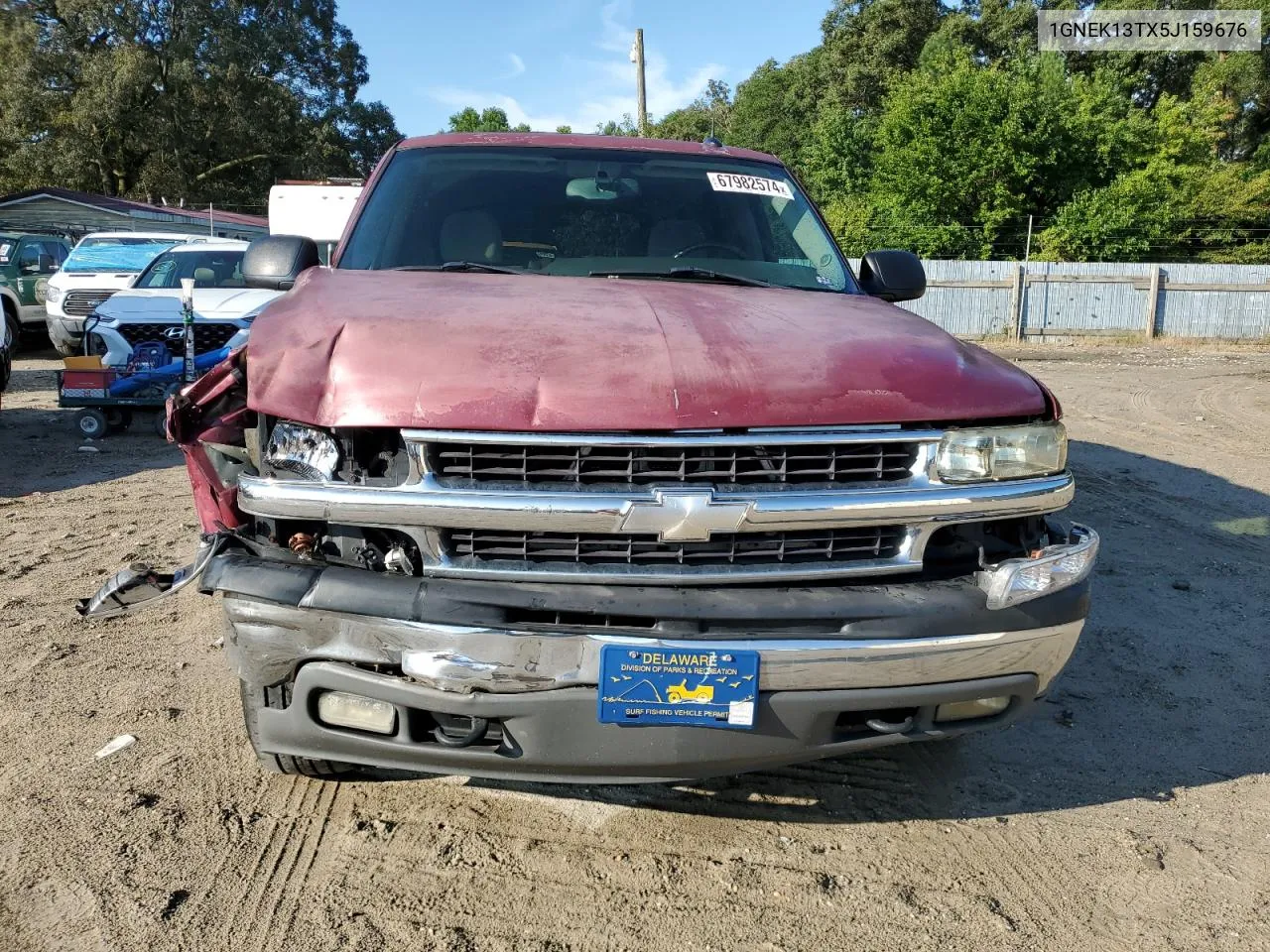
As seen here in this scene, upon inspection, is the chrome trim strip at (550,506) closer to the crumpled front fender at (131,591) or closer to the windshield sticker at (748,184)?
the crumpled front fender at (131,591)

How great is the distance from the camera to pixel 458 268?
3.43 m

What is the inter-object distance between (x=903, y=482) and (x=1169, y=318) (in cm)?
2276

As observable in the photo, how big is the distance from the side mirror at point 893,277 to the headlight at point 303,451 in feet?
7.95

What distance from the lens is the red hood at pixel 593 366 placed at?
231 centimetres

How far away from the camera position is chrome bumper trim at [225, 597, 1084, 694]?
2.24 meters

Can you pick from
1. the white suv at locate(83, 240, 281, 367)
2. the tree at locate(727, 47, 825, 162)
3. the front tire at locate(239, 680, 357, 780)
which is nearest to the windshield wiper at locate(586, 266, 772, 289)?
the front tire at locate(239, 680, 357, 780)

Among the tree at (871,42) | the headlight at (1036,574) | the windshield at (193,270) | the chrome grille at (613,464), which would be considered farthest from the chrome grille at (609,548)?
the tree at (871,42)

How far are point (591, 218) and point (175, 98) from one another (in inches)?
1714

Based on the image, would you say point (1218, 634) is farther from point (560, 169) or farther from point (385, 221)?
point (385, 221)

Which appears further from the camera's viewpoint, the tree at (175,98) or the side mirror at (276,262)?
the tree at (175,98)

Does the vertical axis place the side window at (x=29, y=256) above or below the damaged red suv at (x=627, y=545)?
above

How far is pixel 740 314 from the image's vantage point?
A: 9.46ft

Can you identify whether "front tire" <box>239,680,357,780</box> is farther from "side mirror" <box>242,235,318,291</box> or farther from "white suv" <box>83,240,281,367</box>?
"white suv" <box>83,240,281,367</box>

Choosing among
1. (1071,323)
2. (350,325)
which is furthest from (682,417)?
(1071,323)
